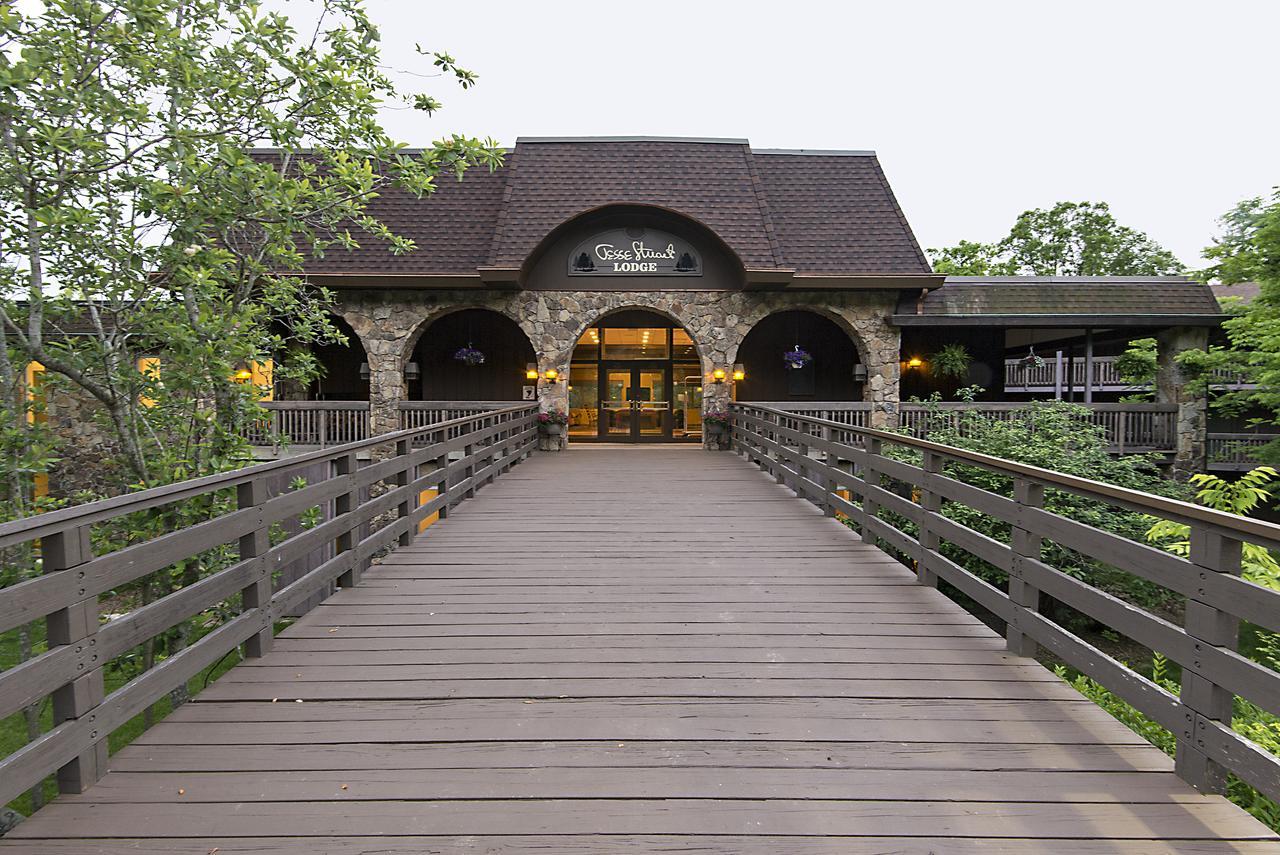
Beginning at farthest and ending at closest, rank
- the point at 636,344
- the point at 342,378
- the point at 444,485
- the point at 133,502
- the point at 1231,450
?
1. the point at 636,344
2. the point at 342,378
3. the point at 1231,450
4. the point at 444,485
5. the point at 133,502

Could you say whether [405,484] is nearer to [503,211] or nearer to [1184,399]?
[503,211]

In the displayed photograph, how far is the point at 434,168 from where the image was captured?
5.28 m

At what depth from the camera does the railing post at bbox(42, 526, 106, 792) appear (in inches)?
84.4

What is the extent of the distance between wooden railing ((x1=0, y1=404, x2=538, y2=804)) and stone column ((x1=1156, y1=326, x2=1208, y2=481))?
13769mm

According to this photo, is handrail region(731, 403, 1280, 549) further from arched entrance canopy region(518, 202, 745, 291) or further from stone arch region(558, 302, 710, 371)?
arched entrance canopy region(518, 202, 745, 291)

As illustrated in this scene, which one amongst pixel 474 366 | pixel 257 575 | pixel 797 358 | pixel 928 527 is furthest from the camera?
pixel 474 366

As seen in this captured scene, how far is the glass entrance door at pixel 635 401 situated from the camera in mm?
15680

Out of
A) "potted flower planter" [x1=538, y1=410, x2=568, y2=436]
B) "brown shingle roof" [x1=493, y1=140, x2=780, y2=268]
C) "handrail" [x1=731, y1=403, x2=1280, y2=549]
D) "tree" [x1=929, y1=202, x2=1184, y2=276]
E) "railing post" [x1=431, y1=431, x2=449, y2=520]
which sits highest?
"tree" [x1=929, y1=202, x2=1184, y2=276]

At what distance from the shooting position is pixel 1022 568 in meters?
3.26

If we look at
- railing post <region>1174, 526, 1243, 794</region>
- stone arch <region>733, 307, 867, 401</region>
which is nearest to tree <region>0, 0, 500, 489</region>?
railing post <region>1174, 526, 1243, 794</region>

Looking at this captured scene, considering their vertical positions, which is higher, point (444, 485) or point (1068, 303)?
point (1068, 303)

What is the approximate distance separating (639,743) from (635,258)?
1143 cm

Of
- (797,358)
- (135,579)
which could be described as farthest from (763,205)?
(135,579)

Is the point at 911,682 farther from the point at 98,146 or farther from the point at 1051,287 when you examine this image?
the point at 1051,287
